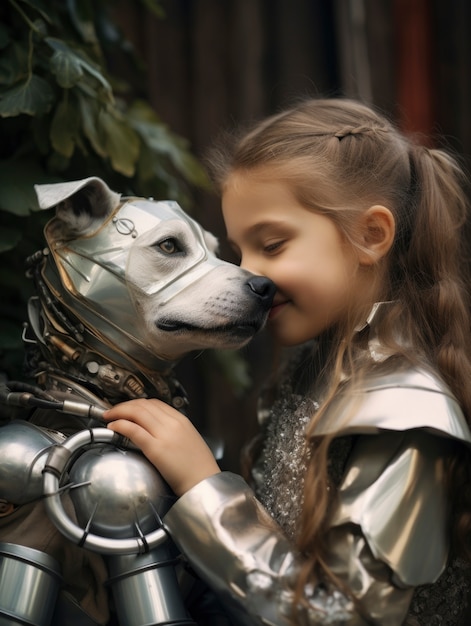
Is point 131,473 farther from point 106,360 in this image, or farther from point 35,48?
point 35,48

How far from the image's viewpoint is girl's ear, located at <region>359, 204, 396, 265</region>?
1.07 meters

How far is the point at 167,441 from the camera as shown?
949 millimetres

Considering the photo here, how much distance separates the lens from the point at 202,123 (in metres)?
1.91

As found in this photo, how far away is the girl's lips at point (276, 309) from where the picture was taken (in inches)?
43.2

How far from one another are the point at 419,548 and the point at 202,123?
1.32 metres

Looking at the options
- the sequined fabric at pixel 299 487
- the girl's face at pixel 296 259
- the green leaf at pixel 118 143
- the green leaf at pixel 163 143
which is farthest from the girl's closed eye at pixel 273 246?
the green leaf at pixel 163 143

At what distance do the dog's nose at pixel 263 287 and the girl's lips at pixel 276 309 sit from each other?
6cm

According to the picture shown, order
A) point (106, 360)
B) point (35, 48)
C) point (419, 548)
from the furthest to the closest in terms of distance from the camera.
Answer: point (35, 48), point (106, 360), point (419, 548)

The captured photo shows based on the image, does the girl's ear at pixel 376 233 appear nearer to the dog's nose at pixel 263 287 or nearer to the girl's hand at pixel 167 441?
the dog's nose at pixel 263 287

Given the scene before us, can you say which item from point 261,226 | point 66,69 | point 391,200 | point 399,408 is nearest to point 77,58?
point 66,69

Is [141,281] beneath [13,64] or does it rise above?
beneath

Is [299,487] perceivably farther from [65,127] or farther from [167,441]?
[65,127]

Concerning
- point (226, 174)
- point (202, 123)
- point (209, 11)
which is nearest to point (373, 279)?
point (226, 174)

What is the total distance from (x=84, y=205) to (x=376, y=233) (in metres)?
0.41
